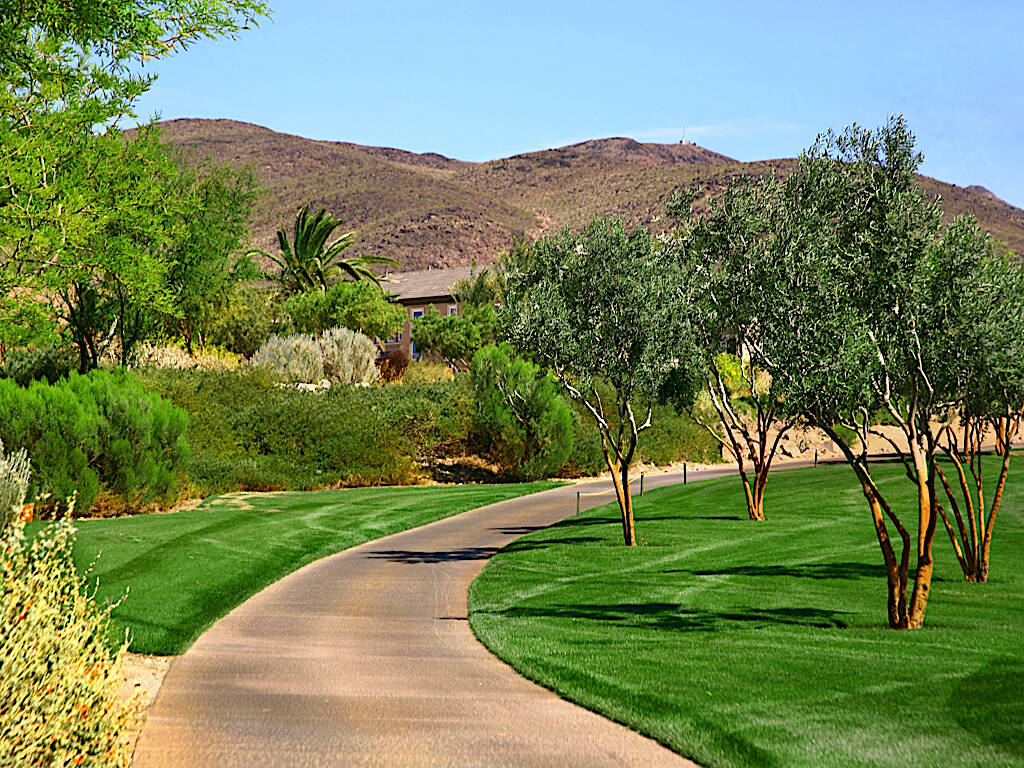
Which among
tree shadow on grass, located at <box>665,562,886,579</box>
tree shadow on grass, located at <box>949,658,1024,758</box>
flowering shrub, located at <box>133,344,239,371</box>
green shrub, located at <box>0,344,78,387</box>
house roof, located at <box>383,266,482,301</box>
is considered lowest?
tree shadow on grass, located at <box>665,562,886,579</box>

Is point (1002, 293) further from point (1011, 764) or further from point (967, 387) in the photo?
point (1011, 764)

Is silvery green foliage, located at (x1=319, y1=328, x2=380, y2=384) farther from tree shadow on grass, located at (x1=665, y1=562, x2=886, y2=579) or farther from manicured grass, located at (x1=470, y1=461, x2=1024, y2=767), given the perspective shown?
tree shadow on grass, located at (x1=665, y1=562, x2=886, y2=579)

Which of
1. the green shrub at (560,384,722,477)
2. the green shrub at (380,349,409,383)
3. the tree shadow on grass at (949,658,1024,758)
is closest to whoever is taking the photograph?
the tree shadow on grass at (949,658,1024,758)

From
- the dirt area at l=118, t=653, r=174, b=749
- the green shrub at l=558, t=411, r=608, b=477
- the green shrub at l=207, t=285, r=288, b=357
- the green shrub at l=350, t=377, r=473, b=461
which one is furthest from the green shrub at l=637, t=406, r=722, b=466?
the dirt area at l=118, t=653, r=174, b=749

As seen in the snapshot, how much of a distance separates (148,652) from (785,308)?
8271 millimetres

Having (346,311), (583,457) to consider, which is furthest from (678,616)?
(346,311)

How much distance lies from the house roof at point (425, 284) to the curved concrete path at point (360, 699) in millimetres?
62335

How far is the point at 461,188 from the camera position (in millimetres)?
155500

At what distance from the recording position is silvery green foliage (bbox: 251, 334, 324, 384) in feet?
134

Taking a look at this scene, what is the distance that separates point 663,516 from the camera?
76.5ft

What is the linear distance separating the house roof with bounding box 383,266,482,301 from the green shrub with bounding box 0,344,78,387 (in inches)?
1708

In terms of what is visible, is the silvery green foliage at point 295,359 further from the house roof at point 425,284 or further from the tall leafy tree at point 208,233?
the house roof at point 425,284

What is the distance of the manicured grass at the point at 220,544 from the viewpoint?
479 inches

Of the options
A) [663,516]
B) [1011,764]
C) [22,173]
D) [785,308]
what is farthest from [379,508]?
[1011,764]
